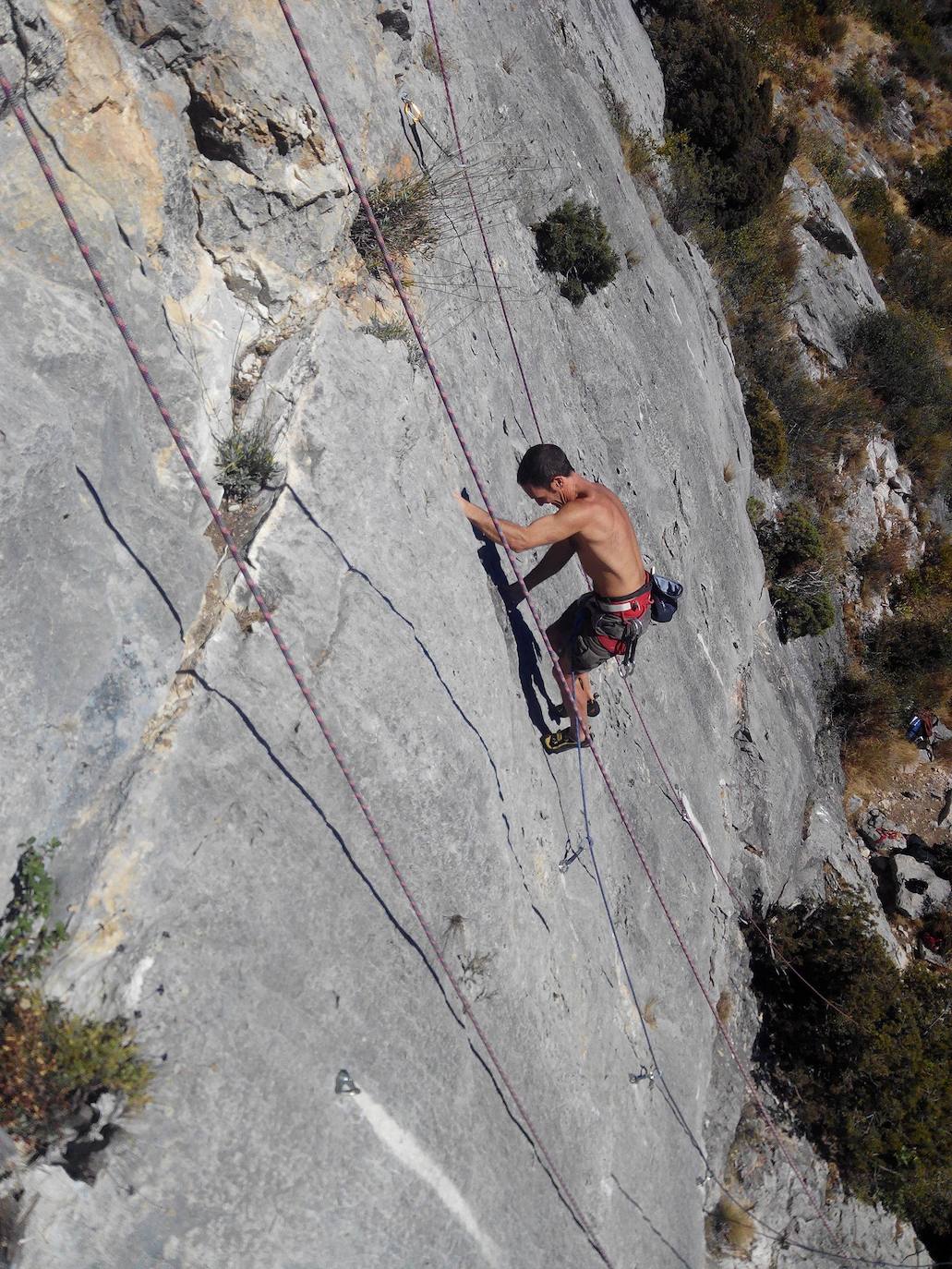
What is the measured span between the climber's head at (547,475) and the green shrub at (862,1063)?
6.57 metres

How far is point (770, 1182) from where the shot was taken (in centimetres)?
848

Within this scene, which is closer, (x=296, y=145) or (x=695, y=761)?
(x=296, y=145)

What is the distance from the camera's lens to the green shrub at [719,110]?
50.8 ft

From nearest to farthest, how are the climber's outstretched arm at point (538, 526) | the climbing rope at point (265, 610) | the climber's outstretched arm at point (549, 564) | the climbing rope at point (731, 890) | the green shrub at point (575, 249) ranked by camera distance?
the climbing rope at point (265, 610)
the climber's outstretched arm at point (538, 526)
the climber's outstretched arm at point (549, 564)
the climbing rope at point (731, 890)
the green shrub at point (575, 249)

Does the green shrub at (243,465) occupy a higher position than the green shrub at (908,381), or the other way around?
the green shrub at (243,465)

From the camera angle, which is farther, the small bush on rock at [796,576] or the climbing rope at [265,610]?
the small bush on rock at [796,576]

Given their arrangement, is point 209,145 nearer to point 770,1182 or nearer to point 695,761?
point 695,761

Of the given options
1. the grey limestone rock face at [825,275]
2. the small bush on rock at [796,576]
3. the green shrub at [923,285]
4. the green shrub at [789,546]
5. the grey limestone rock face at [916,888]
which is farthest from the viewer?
the green shrub at [923,285]

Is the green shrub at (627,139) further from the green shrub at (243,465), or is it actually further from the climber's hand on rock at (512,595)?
the green shrub at (243,465)

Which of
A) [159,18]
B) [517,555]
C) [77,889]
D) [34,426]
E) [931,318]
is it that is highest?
[159,18]

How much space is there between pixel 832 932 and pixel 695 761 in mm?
2792

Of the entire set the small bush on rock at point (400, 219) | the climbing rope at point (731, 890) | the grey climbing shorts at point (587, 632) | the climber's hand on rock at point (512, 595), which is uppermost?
the small bush on rock at point (400, 219)

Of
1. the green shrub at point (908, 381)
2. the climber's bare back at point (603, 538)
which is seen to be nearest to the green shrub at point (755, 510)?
the green shrub at point (908, 381)

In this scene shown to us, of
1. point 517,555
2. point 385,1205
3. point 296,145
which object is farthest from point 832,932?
point 296,145
